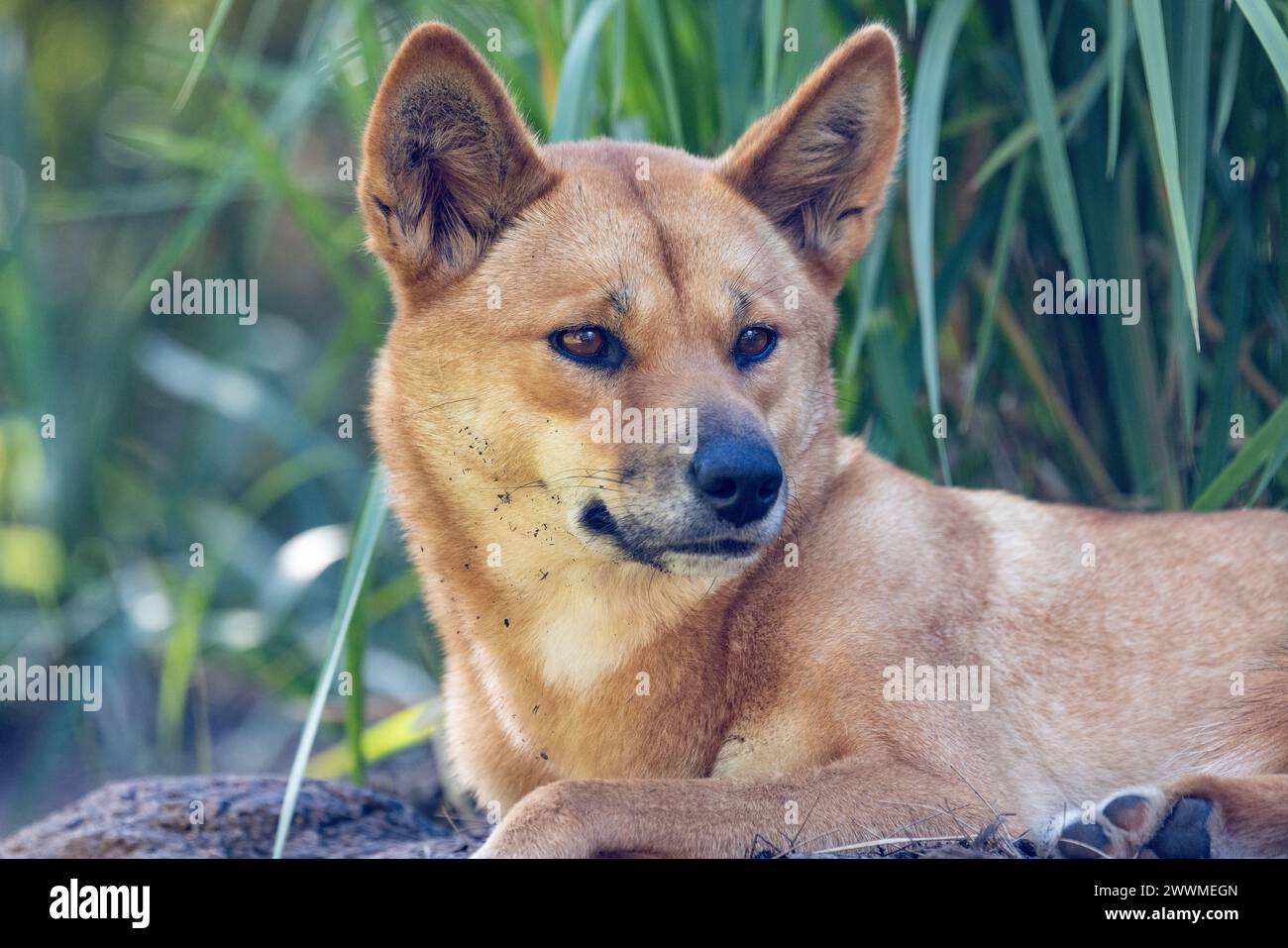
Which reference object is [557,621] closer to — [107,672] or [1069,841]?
[1069,841]

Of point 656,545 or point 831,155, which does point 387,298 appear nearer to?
point 831,155

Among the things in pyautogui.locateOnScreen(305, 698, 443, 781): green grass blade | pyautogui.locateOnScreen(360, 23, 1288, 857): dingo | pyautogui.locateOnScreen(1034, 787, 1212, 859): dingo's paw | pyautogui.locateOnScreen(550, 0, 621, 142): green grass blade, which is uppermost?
pyautogui.locateOnScreen(550, 0, 621, 142): green grass blade

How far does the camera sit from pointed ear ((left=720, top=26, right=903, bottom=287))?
3.11 m

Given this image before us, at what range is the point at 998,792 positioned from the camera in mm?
2883

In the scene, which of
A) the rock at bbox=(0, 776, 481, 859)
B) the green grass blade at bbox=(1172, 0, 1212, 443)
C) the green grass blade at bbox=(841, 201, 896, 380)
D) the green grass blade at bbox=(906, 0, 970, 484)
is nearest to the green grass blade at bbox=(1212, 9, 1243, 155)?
the green grass blade at bbox=(1172, 0, 1212, 443)

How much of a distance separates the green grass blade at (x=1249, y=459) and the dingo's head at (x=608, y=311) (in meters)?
1.00

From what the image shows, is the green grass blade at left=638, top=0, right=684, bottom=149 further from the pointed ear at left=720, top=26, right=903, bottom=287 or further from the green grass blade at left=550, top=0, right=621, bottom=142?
the pointed ear at left=720, top=26, right=903, bottom=287

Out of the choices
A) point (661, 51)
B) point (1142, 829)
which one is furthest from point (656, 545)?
point (661, 51)

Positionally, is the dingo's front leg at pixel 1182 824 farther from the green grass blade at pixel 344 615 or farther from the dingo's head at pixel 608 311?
the green grass blade at pixel 344 615

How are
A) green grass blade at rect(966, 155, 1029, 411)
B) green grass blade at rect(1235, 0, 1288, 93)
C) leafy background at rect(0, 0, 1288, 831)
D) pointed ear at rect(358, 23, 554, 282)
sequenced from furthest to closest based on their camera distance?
1. green grass blade at rect(966, 155, 1029, 411)
2. leafy background at rect(0, 0, 1288, 831)
3. green grass blade at rect(1235, 0, 1288, 93)
4. pointed ear at rect(358, 23, 554, 282)

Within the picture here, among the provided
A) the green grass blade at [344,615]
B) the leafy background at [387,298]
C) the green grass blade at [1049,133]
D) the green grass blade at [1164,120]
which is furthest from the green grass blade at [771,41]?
the green grass blade at [344,615]

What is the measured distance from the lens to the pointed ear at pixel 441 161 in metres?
2.87
